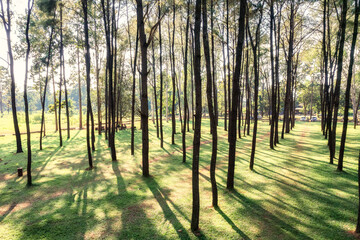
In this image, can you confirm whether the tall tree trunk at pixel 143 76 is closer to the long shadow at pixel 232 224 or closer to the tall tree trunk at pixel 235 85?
the tall tree trunk at pixel 235 85

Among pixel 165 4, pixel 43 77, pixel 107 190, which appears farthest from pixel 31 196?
pixel 43 77

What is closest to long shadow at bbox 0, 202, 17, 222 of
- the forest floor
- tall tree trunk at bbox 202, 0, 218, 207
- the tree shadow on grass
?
the forest floor

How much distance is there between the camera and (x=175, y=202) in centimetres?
723

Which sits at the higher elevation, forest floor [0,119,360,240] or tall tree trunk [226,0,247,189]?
tall tree trunk [226,0,247,189]

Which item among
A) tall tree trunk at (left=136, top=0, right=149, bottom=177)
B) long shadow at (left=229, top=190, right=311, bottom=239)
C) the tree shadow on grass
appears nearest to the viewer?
long shadow at (left=229, top=190, right=311, bottom=239)

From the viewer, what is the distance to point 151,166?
12047mm

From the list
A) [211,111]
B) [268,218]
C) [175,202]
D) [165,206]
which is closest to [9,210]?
[165,206]

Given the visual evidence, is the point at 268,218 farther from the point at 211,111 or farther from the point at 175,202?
the point at 211,111

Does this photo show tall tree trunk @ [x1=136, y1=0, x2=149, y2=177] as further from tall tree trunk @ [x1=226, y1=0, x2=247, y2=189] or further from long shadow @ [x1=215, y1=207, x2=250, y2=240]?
long shadow @ [x1=215, y1=207, x2=250, y2=240]

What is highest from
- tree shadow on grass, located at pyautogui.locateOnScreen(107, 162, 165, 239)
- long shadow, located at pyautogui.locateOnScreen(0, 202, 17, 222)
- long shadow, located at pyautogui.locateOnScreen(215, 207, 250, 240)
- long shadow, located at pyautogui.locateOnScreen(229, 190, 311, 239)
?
long shadow, located at pyautogui.locateOnScreen(229, 190, 311, 239)

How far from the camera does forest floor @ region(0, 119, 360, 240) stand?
5432mm

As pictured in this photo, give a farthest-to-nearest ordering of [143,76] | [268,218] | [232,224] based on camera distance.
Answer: [143,76] < [268,218] < [232,224]

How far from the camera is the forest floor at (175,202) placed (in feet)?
17.8

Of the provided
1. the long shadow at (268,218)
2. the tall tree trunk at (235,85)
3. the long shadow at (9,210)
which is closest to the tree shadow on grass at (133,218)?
the long shadow at (268,218)
